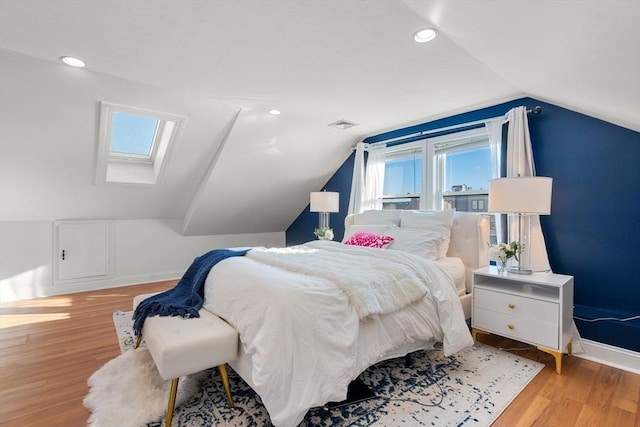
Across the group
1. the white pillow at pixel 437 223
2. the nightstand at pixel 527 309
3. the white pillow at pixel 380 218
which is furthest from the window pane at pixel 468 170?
the nightstand at pixel 527 309

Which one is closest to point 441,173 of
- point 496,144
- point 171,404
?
point 496,144

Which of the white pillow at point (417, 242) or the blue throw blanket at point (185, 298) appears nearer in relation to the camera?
the blue throw blanket at point (185, 298)

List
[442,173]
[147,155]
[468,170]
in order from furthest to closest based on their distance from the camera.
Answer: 1. [147,155]
2. [442,173]
3. [468,170]

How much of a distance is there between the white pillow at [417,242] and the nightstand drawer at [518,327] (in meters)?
0.59

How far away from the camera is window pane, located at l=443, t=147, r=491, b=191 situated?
335 centimetres

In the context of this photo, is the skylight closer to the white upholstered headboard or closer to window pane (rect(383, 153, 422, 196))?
window pane (rect(383, 153, 422, 196))

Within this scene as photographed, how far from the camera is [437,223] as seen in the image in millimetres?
3002

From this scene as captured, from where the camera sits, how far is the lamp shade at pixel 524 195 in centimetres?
235

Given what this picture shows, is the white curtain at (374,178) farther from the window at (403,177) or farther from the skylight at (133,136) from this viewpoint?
the skylight at (133,136)

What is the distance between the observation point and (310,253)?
8.93ft

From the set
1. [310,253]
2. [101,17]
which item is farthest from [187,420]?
[101,17]

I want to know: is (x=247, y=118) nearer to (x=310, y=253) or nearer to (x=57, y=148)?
(x=310, y=253)

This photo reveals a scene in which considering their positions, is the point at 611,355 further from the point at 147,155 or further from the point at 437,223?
the point at 147,155

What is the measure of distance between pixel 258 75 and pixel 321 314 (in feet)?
6.55
